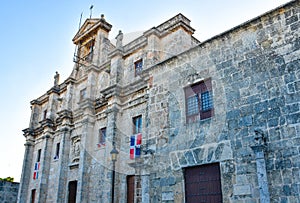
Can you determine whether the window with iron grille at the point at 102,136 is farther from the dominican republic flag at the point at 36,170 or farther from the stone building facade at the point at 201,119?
the dominican republic flag at the point at 36,170

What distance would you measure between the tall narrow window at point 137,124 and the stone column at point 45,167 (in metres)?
8.96

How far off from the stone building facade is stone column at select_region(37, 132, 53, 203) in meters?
2.42

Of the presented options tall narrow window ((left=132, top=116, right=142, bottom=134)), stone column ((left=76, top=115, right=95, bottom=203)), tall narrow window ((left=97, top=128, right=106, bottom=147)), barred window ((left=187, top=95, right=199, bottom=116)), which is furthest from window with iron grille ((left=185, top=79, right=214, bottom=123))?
stone column ((left=76, top=115, right=95, bottom=203))

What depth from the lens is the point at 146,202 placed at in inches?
387

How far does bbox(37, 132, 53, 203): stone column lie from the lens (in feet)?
61.9

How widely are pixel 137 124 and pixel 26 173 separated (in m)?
12.3

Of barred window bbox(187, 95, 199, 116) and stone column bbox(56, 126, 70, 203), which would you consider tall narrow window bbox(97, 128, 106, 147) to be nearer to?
stone column bbox(56, 126, 70, 203)

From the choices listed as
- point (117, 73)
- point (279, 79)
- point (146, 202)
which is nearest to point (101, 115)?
point (117, 73)

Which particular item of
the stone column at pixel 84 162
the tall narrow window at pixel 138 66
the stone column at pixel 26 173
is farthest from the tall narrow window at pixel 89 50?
the stone column at pixel 26 173

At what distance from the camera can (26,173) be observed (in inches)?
856

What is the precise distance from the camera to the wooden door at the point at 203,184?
843 cm

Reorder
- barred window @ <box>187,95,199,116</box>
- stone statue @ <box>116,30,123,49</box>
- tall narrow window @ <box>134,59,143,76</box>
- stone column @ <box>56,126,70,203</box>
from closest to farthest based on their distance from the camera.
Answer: barred window @ <box>187,95,199,116</box>
tall narrow window @ <box>134,59,143,76</box>
stone statue @ <box>116,30,123,49</box>
stone column @ <box>56,126,70,203</box>

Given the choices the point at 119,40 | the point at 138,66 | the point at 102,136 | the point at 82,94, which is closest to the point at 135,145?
the point at 102,136

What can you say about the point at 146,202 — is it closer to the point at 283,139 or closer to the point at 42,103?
the point at 283,139
